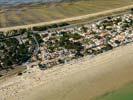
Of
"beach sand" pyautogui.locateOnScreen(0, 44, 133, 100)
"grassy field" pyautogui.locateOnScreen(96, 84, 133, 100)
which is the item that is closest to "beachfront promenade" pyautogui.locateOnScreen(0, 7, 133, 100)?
"beach sand" pyautogui.locateOnScreen(0, 44, 133, 100)

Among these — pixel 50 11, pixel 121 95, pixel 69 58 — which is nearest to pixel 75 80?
pixel 69 58

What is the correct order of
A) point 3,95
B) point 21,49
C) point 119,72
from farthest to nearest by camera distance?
1. point 21,49
2. point 119,72
3. point 3,95

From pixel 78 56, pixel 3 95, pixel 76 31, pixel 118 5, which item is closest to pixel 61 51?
pixel 78 56

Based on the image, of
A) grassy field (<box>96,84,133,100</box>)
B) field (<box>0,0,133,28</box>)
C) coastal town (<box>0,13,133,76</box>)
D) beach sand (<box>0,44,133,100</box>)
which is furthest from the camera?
field (<box>0,0,133,28</box>)

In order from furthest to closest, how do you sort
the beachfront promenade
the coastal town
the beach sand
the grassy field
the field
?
the field → the coastal town → the beachfront promenade → the beach sand → the grassy field

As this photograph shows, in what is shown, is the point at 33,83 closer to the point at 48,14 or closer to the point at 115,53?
the point at 115,53

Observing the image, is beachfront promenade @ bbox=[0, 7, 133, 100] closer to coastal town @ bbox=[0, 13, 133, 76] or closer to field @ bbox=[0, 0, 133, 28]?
coastal town @ bbox=[0, 13, 133, 76]
